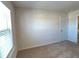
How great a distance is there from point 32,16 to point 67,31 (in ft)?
9.94

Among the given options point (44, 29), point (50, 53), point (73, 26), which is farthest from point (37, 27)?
point (73, 26)

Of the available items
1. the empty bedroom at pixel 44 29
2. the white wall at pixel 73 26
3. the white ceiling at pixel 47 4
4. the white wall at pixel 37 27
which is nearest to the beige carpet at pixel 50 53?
the empty bedroom at pixel 44 29

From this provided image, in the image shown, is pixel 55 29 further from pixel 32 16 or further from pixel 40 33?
pixel 32 16

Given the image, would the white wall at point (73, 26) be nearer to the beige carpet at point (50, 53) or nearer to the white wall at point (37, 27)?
the white wall at point (37, 27)

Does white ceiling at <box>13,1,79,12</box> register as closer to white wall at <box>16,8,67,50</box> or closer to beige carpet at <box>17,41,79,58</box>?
white wall at <box>16,8,67,50</box>

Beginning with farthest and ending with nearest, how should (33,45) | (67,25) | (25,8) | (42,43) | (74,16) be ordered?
(67,25) < (74,16) < (42,43) < (33,45) < (25,8)

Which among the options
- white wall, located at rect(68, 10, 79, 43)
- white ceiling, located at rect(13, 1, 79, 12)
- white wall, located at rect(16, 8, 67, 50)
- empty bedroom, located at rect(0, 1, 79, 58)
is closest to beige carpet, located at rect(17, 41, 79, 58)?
empty bedroom, located at rect(0, 1, 79, 58)

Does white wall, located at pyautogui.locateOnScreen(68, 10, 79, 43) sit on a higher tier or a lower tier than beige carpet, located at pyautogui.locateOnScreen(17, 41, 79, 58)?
higher

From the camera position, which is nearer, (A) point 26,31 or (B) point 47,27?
(A) point 26,31

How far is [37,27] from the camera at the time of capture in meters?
4.66

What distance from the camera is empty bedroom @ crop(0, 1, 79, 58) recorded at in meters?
3.73

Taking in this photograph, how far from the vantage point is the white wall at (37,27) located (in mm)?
4215

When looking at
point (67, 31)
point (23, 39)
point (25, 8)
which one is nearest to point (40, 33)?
point (23, 39)

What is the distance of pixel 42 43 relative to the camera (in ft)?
16.1
